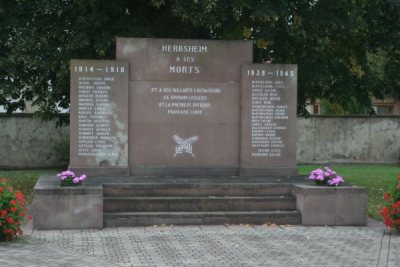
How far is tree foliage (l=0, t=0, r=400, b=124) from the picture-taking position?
16.4 meters

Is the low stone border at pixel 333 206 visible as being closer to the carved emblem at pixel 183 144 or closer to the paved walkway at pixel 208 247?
the paved walkway at pixel 208 247

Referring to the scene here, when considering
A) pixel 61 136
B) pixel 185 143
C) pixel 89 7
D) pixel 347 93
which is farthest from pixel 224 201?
pixel 61 136

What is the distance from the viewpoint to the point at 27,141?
2781cm

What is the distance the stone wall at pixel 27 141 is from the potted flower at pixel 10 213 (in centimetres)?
1744

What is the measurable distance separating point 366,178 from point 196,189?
11813 mm

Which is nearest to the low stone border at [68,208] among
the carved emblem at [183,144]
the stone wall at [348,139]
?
the carved emblem at [183,144]

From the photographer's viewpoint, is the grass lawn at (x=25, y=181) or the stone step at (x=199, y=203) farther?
the grass lawn at (x=25, y=181)

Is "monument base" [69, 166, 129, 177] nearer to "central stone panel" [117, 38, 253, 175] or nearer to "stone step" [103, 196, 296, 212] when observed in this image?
"central stone panel" [117, 38, 253, 175]

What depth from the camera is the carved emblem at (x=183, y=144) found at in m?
14.4

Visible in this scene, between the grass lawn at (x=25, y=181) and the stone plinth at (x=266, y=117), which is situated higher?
the stone plinth at (x=266, y=117)

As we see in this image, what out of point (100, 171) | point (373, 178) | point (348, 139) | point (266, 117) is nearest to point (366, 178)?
point (373, 178)

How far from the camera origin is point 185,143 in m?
14.4

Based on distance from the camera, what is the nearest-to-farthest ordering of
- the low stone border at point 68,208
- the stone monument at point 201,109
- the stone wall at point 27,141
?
the low stone border at point 68,208 → the stone monument at point 201,109 → the stone wall at point 27,141

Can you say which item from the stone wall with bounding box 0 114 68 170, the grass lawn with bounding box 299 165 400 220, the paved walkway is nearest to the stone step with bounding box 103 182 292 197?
the paved walkway
